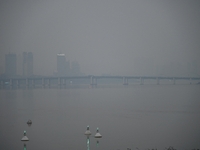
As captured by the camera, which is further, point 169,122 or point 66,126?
point 169,122

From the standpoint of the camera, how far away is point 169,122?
31453 millimetres

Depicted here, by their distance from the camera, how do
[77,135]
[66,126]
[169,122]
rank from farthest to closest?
[169,122]
[66,126]
[77,135]

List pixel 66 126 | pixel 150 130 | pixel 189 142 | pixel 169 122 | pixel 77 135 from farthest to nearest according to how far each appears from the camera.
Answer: pixel 169 122, pixel 66 126, pixel 150 130, pixel 77 135, pixel 189 142

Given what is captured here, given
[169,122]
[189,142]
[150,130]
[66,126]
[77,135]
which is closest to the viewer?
[189,142]

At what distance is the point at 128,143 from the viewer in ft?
73.2

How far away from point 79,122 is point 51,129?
4.87 m

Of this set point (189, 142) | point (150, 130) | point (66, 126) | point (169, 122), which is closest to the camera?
point (189, 142)

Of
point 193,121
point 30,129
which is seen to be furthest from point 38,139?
point 193,121

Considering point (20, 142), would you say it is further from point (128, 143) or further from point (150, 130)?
point (150, 130)

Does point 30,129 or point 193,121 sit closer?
point 30,129

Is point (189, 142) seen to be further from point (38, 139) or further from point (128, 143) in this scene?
point (38, 139)

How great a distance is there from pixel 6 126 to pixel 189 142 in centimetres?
1615

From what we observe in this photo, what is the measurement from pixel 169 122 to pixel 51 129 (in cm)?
1091

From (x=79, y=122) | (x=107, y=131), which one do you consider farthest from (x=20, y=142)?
(x=79, y=122)
